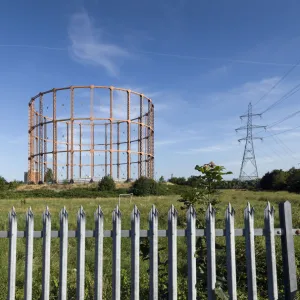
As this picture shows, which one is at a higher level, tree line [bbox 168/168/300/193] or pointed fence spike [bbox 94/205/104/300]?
tree line [bbox 168/168/300/193]

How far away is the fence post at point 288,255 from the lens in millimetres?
3104

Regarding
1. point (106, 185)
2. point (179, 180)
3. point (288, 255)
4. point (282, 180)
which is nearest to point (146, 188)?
point (106, 185)

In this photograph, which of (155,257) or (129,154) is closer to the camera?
(155,257)

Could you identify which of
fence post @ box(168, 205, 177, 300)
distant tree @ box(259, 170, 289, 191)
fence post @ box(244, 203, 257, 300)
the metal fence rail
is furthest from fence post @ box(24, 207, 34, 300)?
distant tree @ box(259, 170, 289, 191)

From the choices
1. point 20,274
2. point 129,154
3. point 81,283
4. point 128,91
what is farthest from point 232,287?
point 128,91

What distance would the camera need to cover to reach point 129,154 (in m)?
39.2

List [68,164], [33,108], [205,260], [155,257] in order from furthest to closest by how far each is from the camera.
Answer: [33,108] → [68,164] → [205,260] → [155,257]

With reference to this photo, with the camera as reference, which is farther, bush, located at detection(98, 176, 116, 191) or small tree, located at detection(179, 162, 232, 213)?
bush, located at detection(98, 176, 116, 191)

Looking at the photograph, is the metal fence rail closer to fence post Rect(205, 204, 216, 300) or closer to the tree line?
fence post Rect(205, 204, 216, 300)

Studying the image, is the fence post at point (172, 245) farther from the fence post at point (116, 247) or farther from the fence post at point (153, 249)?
the fence post at point (116, 247)

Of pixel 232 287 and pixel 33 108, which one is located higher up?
pixel 33 108

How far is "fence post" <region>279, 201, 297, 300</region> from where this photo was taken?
3.10 metres

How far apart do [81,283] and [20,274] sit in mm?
2225

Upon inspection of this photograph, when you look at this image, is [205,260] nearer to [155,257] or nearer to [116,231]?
[155,257]
